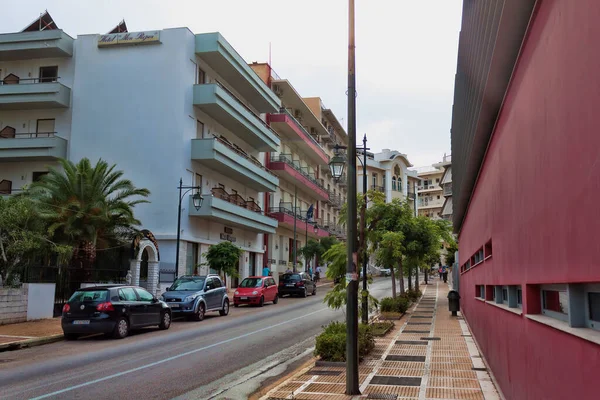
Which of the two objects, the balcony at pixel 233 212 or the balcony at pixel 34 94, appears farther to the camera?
the balcony at pixel 34 94

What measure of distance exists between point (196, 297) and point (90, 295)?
5973mm

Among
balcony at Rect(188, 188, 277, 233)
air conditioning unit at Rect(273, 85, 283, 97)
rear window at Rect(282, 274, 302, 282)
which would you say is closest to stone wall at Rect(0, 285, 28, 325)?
balcony at Rect(188, 188, 277, 233)

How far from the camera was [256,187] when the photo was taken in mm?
45000

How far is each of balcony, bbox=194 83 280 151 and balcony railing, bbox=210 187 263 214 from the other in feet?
15.5

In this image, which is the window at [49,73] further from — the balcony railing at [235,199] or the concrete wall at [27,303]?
the concrete wall at [27,303]

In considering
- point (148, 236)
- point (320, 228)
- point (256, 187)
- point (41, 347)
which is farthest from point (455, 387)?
point (320, 228)

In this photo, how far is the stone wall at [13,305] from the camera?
58.1 ft

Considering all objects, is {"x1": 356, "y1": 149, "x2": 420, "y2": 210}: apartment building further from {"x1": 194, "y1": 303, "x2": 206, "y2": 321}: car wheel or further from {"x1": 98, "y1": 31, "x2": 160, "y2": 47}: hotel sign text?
{"x1": 194, "y1": 303, "x2": 206, "y2": 321}: car wheel

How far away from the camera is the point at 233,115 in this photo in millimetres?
36750

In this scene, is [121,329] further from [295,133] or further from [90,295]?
[295,133]

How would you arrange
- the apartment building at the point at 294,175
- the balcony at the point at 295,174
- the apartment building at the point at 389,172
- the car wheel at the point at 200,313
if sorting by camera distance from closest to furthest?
1. the car wheel at the point at 200,313
2. the balcony at the point at 295,174
3. the apartment building at the point at 294,175
4. the apartment building at the point at 389,172

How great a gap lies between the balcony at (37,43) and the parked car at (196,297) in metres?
20.7

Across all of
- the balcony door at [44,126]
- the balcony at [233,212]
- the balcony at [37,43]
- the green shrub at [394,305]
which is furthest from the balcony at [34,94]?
the green shrub at [394,305]

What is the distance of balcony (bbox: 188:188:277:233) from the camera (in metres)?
33.4
